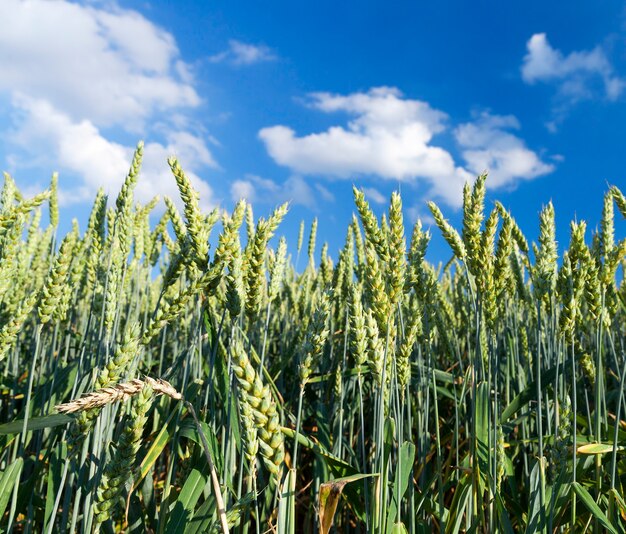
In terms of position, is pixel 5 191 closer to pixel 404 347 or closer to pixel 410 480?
pixel 404 347

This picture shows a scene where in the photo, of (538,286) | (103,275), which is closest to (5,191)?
(103,275)

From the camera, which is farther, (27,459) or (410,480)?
(27,459)

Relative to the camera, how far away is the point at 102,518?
1195mm

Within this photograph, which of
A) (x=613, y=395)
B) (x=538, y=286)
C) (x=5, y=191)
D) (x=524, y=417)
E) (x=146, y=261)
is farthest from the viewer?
(x=146, y=261)

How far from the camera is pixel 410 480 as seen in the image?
165 centimetres

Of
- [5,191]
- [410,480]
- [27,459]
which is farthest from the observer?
[27,459]

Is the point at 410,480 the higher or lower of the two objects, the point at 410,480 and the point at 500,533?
the higher

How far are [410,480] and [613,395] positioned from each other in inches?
70.1

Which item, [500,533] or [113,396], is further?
[500,533]

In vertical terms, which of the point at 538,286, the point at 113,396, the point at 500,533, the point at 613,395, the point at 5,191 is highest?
the point at 5,191

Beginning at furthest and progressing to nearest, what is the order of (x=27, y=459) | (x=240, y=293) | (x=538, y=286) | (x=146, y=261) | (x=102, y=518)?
1. (x=146, y=261)
2. (x=27, y=459)
3. (x=538, y=286)
4. (x=240, y=293)
5. (x=102, y=518)

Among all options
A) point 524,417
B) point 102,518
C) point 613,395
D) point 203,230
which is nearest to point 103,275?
point 203,230

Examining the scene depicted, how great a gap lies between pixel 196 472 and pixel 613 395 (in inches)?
94.1

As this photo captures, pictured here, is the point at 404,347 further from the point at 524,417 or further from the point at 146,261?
the point at 146,261
